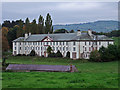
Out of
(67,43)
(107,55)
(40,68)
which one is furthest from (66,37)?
(40,68)

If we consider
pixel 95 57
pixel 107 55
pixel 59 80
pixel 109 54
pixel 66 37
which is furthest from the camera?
pixel 66 37

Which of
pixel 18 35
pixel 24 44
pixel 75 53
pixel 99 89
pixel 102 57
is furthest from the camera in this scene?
pixel 18 35

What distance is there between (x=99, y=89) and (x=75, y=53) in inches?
1838

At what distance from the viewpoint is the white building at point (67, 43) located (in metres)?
62.3

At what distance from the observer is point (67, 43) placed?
64.9m

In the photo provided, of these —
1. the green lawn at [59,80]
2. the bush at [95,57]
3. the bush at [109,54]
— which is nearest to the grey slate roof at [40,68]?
the green lawn at [59,80]

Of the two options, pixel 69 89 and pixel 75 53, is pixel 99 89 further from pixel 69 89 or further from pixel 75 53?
pixel 75 53

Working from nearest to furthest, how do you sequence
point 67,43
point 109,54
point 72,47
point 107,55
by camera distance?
1. point 107,55
2. point 109,54
3. point 72,47
4. point 67,43

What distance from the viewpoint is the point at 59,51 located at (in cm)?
6481

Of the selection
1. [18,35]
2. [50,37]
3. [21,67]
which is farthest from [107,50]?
[18,35]

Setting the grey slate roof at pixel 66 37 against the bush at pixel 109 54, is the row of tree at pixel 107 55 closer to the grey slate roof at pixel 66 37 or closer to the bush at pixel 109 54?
the bush at pixel 109 54

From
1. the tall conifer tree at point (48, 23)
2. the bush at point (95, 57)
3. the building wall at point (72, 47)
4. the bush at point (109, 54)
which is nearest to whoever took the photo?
the bush at point (109, 54)

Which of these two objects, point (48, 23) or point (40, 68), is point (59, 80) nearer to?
point (40, 68)

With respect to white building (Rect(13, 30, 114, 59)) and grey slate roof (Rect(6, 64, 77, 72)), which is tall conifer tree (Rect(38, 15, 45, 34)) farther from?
grey slate roof (Rect(6, 64, 77, 72))
